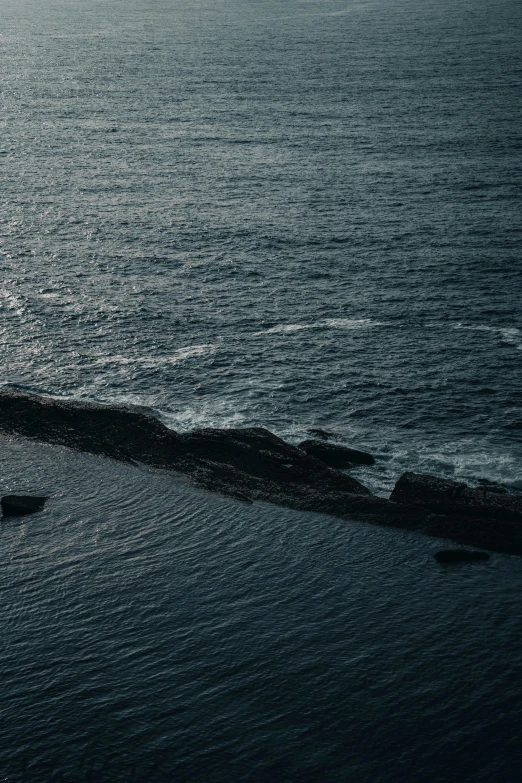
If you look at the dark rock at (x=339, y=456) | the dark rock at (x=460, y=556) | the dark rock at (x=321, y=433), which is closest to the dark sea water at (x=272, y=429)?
the dark rock at (x=460, y=556)

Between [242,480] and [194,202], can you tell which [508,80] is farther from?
[242,480]

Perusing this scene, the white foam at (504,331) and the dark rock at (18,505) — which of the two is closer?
the dark rock at (18,505)

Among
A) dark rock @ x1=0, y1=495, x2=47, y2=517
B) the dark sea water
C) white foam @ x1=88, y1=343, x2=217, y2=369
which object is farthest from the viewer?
white foam @ x1=88, y1=343, x2=217, y2=369

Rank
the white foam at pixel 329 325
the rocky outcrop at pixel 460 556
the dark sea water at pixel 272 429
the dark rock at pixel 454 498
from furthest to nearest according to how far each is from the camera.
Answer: the white foam at pixel 329 325 < the dark rock at pixel 454 498 < the rocky outcrop at pixel 460 556 < the dark sea water at pixel 272 429

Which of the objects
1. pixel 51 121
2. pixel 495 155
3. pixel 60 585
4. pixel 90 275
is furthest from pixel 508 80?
pixel 60 585

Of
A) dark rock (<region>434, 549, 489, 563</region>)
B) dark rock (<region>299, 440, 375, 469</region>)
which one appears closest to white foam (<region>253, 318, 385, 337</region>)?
dark rock (<region>299, 440, 375, 469</region>)

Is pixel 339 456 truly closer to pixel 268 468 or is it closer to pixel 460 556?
pixel 268 468

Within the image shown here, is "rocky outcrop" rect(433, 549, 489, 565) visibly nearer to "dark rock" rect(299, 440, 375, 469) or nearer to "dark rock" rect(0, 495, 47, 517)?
"dark rock" rect(299, 440, 375, 469)

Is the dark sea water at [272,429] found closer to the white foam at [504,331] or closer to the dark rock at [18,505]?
the white foam at [504,331]
